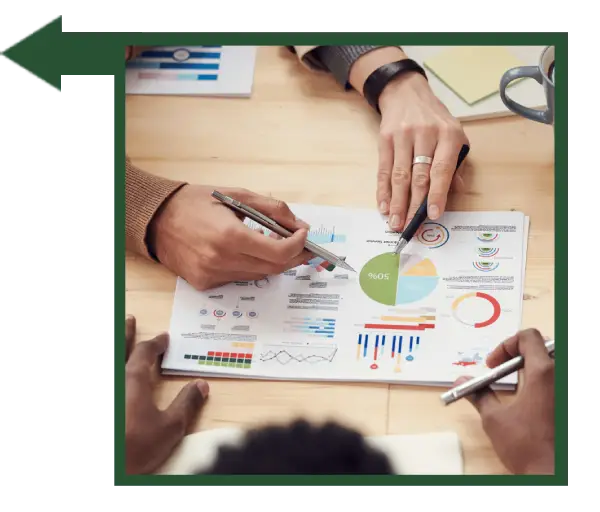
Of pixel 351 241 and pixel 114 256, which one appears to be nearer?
pixel 114 256

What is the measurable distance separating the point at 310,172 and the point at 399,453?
0.42m

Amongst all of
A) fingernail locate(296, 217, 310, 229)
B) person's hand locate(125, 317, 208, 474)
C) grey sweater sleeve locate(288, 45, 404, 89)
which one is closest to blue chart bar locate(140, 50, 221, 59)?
grey sweater sleeve locate(288, 45, 404, 89)

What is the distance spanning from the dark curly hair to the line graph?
0.24ft

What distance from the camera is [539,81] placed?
1002 millimetres

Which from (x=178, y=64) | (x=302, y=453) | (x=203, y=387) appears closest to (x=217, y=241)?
(x=203, y=387)

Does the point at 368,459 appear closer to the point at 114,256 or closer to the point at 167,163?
the point at 114,256

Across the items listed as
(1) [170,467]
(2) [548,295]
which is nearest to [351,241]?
(2) [548,295]

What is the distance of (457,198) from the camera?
1.03 metres

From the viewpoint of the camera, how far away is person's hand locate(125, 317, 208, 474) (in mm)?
803

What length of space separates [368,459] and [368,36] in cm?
44

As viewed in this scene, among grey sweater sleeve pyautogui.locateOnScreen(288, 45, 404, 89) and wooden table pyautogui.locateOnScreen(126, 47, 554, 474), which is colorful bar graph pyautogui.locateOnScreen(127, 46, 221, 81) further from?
grey sweater sleeve pyautogui.locateOnScreen(288, 45, 404, 89)

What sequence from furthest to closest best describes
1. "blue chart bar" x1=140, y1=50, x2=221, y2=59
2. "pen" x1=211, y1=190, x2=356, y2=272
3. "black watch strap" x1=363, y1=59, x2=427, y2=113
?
"blue chart bar" x1=140, y1=50, x2=221, y2=59
"black watch strap" x1=363, y1=59, x2=427, y2=113
"pen" x1=211, y1=190, x2=356, y2=272
